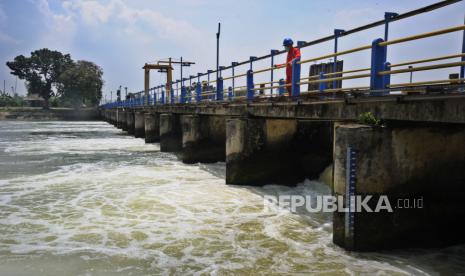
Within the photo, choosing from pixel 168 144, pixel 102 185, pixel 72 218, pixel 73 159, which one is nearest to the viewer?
pixel 72 218

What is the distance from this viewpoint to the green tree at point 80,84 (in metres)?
75.6

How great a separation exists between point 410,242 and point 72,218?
5776 mm

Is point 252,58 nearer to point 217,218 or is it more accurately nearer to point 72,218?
point 217,218

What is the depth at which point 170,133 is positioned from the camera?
1945 centimetres

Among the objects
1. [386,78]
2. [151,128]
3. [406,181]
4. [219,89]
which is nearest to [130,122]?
[151,128]

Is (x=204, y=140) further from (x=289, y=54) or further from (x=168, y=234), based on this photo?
(x=168, y=234)

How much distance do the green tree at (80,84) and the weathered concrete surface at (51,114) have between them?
6567mm

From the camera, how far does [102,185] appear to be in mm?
10719

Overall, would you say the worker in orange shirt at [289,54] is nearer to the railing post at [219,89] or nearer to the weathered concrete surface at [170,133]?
the railing post at [219,89]

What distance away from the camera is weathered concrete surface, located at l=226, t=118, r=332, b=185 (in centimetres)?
1057

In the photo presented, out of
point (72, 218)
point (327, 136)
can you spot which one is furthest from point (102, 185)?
point (327, 136)

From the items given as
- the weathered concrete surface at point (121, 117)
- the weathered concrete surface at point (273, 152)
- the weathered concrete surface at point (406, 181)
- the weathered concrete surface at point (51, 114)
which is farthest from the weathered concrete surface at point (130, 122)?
the weathered concrete surface at point (51, 114)

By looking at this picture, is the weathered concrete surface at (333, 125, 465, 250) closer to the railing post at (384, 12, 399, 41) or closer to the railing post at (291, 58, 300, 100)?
the railing post at (384, 12, 399, 41)

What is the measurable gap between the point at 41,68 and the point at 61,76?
22.3 ft
